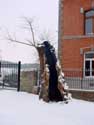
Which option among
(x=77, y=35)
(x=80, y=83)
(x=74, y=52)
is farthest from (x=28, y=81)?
(x=77, y=35)

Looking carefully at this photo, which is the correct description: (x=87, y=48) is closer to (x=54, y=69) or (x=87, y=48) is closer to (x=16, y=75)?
(x=16, y=75)

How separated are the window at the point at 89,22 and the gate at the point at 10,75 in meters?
10.1

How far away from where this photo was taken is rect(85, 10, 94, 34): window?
27.3 m

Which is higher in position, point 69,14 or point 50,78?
point 69,14

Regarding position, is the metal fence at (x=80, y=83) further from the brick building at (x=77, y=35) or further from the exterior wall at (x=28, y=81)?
the exterior wall at (x=28, y=81)

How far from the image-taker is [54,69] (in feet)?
43.8

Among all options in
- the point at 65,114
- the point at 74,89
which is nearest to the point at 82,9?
the point at 74,89

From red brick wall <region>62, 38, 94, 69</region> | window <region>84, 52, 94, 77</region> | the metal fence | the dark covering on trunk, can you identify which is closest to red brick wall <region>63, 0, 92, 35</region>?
red brick wall <region>62, 38, 94, 69</region>

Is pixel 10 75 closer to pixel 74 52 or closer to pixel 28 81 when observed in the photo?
pixel 28 81

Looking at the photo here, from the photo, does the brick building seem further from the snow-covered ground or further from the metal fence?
the snow-covered ground

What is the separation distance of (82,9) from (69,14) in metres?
1.17

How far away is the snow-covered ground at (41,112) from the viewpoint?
10438 mm

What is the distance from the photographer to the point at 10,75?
61.9 ft

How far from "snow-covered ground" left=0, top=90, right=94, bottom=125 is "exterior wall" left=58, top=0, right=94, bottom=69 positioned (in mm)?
13884
